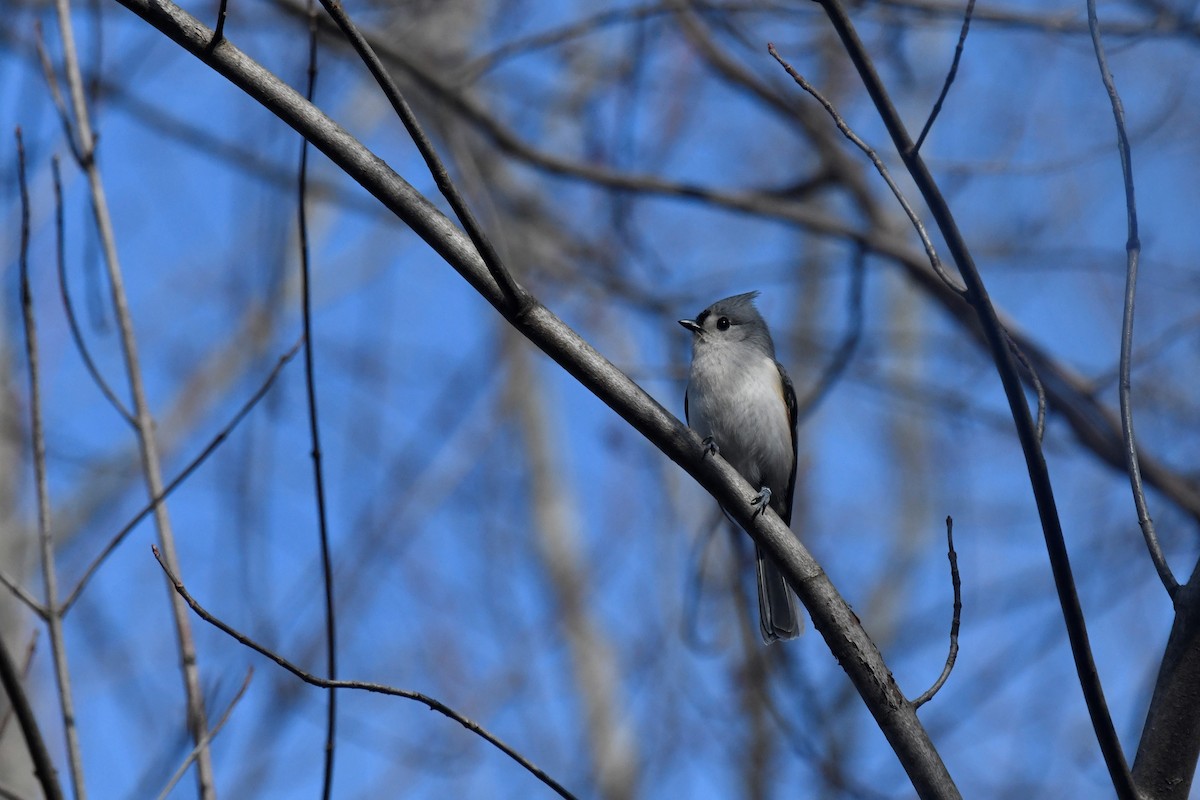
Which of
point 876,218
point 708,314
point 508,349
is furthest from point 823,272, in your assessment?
point 508,349

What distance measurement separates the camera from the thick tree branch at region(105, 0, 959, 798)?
72.2 inches

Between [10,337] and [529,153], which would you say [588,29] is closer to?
[529,153]

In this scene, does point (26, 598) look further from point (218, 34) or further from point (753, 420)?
point (753, 420)

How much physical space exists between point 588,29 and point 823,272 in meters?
2.56

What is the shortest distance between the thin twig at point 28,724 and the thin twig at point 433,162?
932mm

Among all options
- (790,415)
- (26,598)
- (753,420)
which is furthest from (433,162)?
(790,415)

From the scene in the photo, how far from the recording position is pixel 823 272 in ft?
22.2

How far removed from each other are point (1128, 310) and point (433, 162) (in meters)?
1.30

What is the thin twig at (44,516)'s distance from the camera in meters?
2.01

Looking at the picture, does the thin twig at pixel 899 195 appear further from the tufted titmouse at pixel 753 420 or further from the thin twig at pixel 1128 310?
the tufted titmouse at pixel 753 420

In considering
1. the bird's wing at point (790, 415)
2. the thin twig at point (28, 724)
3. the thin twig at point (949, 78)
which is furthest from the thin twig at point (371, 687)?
the bird's wing at point (790, 415)

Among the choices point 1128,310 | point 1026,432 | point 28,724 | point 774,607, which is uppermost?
point 774,607

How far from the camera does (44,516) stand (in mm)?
2115

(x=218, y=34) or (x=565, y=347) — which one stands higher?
(x=218, y=34)
